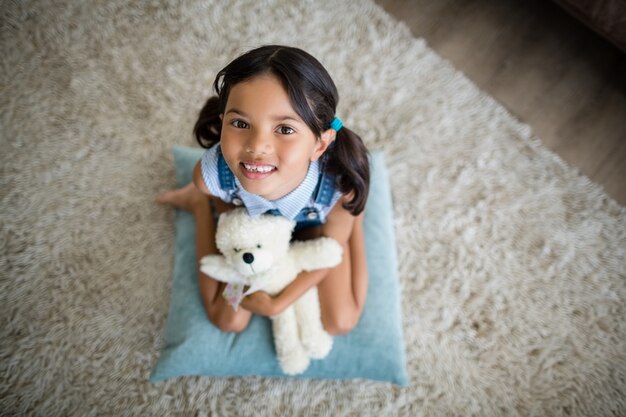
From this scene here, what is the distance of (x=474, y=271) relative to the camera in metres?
1.11

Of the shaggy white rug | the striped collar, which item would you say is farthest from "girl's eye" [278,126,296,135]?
the shaggy white rug

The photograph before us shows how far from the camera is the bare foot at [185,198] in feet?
3.27

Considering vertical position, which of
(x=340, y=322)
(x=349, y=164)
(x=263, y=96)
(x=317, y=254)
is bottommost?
(x=340, y=322)

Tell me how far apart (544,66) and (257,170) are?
1.14 meters

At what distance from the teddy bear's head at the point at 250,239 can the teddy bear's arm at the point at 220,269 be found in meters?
0.02

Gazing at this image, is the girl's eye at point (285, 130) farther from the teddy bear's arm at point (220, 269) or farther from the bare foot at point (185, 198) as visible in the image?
the bare foot at point (185, 198)

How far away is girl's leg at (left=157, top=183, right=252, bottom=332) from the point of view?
2.89 ft

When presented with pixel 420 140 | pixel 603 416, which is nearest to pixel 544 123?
pixel 420 140

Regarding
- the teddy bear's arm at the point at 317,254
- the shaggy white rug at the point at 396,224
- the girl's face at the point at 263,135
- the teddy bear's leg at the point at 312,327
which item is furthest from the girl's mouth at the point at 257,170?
the shaggy white rug at the point at 396,224

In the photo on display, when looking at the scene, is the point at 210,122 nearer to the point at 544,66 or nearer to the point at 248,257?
the point at 248,257

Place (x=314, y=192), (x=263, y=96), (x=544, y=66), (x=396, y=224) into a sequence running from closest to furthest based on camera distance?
(x=263, y=96)
(x=314, y=192)
(x=396, y=224)
(x=544, y=66)

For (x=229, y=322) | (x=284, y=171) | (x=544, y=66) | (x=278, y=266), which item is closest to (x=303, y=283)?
(x=278, y=266)

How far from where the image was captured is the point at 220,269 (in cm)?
81

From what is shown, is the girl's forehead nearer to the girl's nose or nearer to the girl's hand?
the girl's nose
